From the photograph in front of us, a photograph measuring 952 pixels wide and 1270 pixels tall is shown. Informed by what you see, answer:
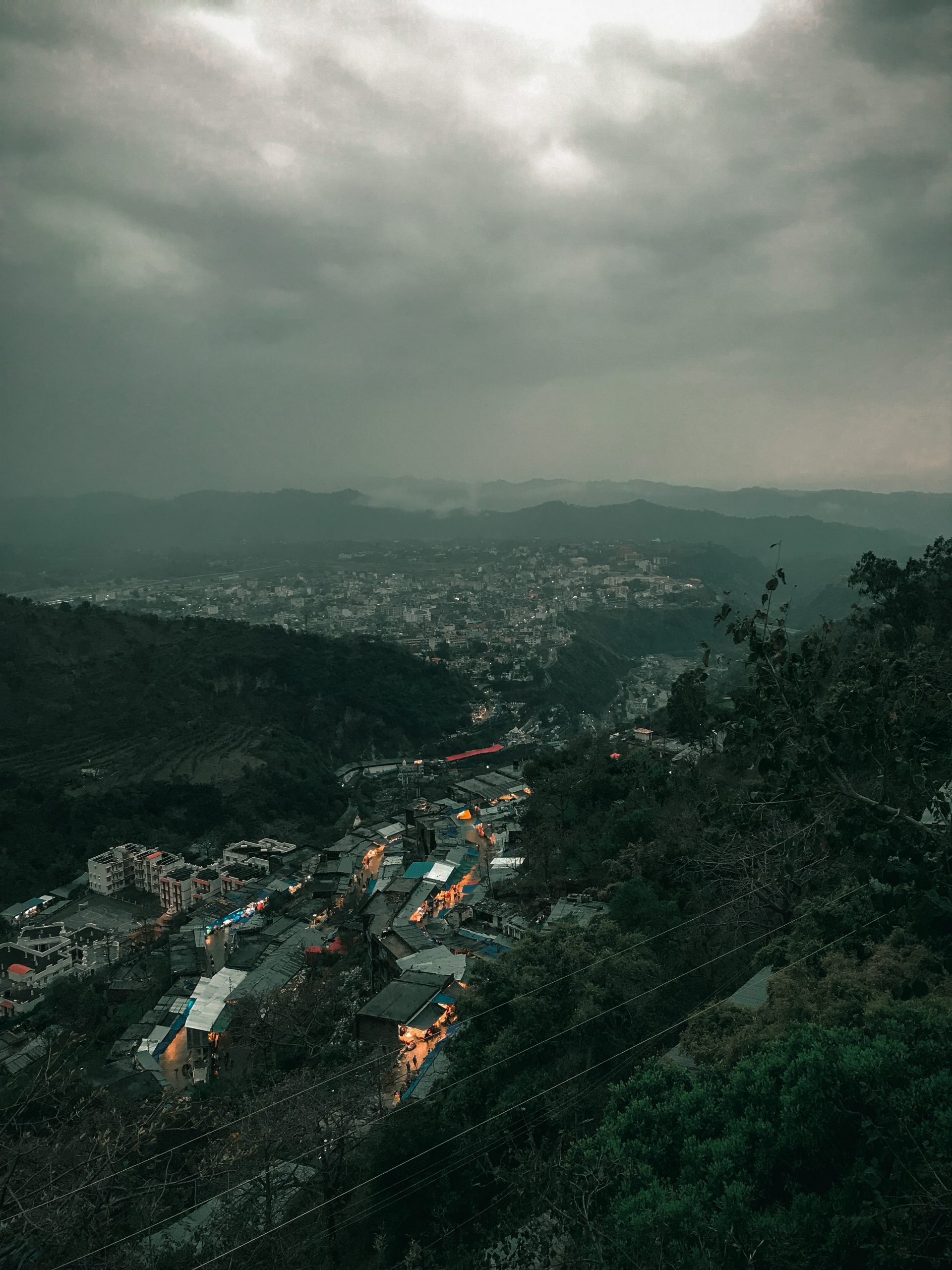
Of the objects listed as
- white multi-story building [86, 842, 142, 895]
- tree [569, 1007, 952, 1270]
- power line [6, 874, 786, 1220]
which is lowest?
white multi-story building [86, 842, 142, 895]

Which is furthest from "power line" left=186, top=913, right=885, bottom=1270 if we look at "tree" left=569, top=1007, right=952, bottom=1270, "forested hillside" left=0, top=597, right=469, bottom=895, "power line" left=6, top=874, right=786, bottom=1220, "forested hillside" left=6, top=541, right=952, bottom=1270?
"forested hillside" left=0, top=597, right=469, bottom=895

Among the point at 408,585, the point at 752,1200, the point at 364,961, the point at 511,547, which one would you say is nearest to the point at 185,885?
the point at 364,961

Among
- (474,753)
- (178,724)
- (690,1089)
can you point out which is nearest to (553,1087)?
(690,1089)

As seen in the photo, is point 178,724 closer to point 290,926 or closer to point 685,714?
point 290,926

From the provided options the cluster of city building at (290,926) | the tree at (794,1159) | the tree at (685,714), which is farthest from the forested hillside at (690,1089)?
the tree at (685,714)

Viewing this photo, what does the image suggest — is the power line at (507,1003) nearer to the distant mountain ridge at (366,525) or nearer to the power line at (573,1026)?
the power line at (573,1026)

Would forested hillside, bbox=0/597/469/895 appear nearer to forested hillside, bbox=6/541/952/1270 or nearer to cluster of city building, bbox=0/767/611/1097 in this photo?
cluster of city building, bbox=0/767/611/1097

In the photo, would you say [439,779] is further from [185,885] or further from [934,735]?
[934,735]
